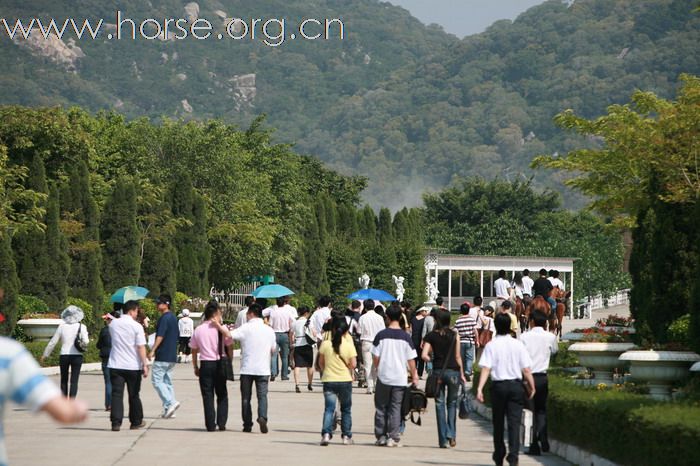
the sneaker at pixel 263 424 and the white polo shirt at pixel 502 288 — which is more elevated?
the white polo shirt at pixel 502 288

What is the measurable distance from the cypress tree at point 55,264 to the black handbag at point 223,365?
69.7 feet

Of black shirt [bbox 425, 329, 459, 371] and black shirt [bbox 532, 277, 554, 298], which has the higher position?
black shirt [bbox 532, 277, 554, 298]

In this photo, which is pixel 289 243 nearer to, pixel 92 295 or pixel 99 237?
pixel 99 237

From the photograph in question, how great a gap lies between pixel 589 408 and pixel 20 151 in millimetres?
41380

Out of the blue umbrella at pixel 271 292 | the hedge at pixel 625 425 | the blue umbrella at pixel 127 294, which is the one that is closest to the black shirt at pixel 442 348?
the hedge at pixel 625 425

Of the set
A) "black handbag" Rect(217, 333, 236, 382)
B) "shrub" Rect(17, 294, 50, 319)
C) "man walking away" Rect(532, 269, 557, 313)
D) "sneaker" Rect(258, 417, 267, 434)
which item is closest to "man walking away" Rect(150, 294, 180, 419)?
"black handbag" Rect(217, 333, 236, 382)

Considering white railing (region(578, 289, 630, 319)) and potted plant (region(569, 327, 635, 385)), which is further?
white railing (region(578, 289, 630, 319))

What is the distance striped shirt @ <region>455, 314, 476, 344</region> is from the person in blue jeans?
308 inches

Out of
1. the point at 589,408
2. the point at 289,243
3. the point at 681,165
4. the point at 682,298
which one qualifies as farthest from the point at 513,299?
the point at 289,243

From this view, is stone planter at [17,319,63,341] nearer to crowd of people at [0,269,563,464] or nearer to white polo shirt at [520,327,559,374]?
crowd of people at [0,269,563,464]

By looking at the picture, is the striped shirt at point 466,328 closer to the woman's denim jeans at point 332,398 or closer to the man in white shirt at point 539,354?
the woman's denim jeans at point 332,398

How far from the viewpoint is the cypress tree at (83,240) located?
135 ft

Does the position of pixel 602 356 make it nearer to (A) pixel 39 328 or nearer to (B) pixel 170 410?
(B) pixel 170 410

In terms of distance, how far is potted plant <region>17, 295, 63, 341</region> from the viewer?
33562mm
